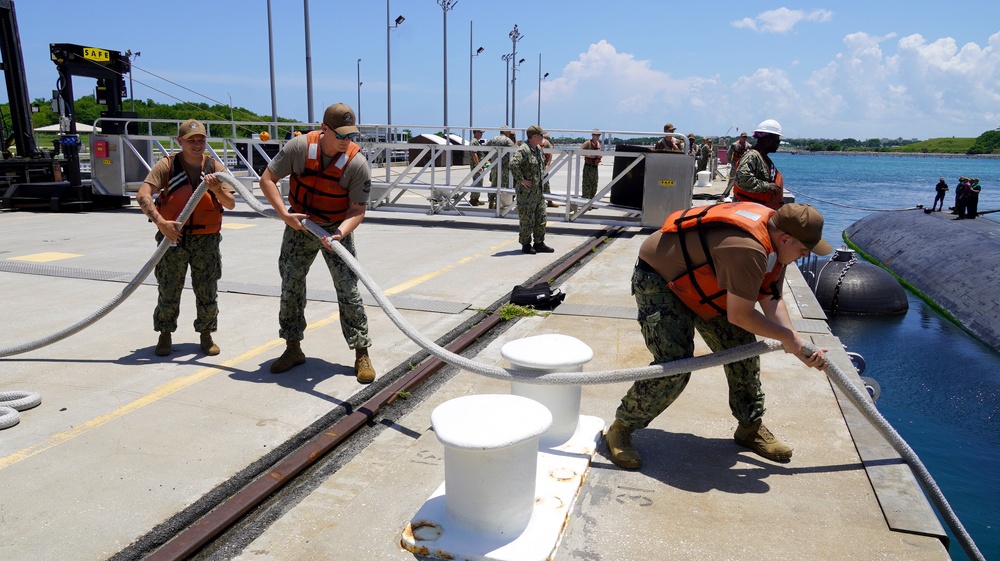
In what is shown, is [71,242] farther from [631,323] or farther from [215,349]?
[631,323]

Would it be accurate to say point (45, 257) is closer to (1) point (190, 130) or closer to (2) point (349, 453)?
(1) point (190, 130)

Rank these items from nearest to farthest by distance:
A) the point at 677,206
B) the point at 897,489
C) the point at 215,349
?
the point at 897,489 → the point at 215,349 → the point at 677,206

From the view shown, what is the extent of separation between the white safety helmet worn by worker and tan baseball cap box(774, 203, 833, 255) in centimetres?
434

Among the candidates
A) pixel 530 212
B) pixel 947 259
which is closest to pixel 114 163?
pixel 530 212

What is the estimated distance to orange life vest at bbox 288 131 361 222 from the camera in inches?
198

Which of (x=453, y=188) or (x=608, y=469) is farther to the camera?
(x=453, y=188)

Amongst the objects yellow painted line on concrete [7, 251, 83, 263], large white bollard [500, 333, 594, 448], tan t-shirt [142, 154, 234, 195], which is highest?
tan t-shirt [142, 154, 234, 195]

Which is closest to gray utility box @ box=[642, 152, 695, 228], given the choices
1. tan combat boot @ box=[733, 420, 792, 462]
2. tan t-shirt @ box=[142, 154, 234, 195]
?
tan t-shirt @ box=[142, 154, 234, 195]

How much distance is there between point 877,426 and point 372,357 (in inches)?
147

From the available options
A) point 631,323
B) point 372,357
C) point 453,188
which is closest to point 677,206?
point 453,188

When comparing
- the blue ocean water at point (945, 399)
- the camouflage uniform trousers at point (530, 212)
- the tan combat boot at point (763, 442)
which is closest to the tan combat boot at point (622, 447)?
the tan combat boot at point (763, 442)

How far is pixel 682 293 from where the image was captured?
3838 mm

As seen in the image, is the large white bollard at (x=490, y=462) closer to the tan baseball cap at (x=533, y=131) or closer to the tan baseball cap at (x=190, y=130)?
the tan baseball cap at (x=190, y=130)

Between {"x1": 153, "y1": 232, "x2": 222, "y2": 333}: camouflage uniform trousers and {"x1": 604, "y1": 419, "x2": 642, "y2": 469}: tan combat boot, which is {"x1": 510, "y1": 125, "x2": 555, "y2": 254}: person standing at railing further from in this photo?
{"x1": 604, "y1": 419, "x2": 642, "y2": 469}: tan combat boot
